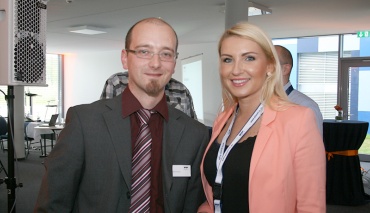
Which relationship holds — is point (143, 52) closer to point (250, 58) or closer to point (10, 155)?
point (250, 58)

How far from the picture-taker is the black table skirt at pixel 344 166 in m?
5.15

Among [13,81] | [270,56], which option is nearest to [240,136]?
[270,56]

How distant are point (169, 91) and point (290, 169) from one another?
1195mm

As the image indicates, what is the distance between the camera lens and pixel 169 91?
8.10 feet

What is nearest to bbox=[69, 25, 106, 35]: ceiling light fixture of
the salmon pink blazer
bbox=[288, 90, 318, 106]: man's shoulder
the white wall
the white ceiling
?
the white ceiling

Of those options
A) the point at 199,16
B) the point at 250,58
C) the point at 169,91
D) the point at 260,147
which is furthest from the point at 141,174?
the point at 199,16

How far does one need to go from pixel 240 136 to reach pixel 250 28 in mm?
496

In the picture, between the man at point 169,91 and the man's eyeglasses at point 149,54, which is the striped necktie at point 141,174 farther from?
the man at point 169,91

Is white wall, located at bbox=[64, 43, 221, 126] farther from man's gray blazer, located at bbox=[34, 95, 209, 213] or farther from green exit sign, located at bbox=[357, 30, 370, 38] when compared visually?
man's gray blazer, located at bbox=[34, 95, 209, 213]

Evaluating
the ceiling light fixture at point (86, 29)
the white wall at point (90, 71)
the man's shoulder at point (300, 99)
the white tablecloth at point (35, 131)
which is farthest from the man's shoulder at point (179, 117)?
the white wall at point (90, 71)

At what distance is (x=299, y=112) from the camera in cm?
151

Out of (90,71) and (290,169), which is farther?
(90,71)

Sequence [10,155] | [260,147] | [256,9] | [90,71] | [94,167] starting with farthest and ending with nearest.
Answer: [90,71], [256,9], [10,155], [260,147], [94,167]

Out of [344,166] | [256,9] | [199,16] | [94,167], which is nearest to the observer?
[94,167]
